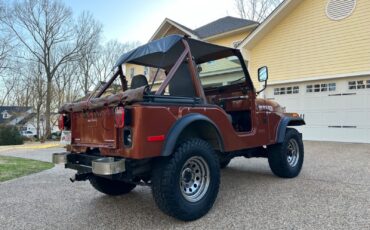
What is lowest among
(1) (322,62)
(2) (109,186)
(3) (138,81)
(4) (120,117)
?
(2) (109,186)

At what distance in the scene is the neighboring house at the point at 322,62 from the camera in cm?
1098

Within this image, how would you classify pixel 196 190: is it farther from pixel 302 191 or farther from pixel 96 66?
pixel 96 66

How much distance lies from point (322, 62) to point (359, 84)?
5.34ft

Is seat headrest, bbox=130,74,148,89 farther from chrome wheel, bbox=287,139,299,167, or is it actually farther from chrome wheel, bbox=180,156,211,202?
chrome wheel, bbox=287,139,299,167

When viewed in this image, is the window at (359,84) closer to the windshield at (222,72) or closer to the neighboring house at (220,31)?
the neighboring house at (220,31)

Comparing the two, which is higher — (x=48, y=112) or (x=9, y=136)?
(x=48, y=112)

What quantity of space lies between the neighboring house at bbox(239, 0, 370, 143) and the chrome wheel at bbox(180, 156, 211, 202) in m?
9.01

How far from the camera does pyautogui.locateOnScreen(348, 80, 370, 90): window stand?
10.8m

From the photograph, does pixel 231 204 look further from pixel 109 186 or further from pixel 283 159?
pixel 109 186

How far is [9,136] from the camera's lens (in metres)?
22.9

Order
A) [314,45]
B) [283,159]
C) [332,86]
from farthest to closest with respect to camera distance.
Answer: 1. [314,45]
2. [332,86]
3. [283,159]

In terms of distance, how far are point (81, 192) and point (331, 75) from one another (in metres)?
9.97

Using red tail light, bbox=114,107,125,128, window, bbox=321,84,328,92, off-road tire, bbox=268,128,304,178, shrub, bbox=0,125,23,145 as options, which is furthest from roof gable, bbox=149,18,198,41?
red tail light, bbox=114,107,125,128

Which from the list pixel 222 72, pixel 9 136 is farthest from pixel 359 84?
pixel 9 136
